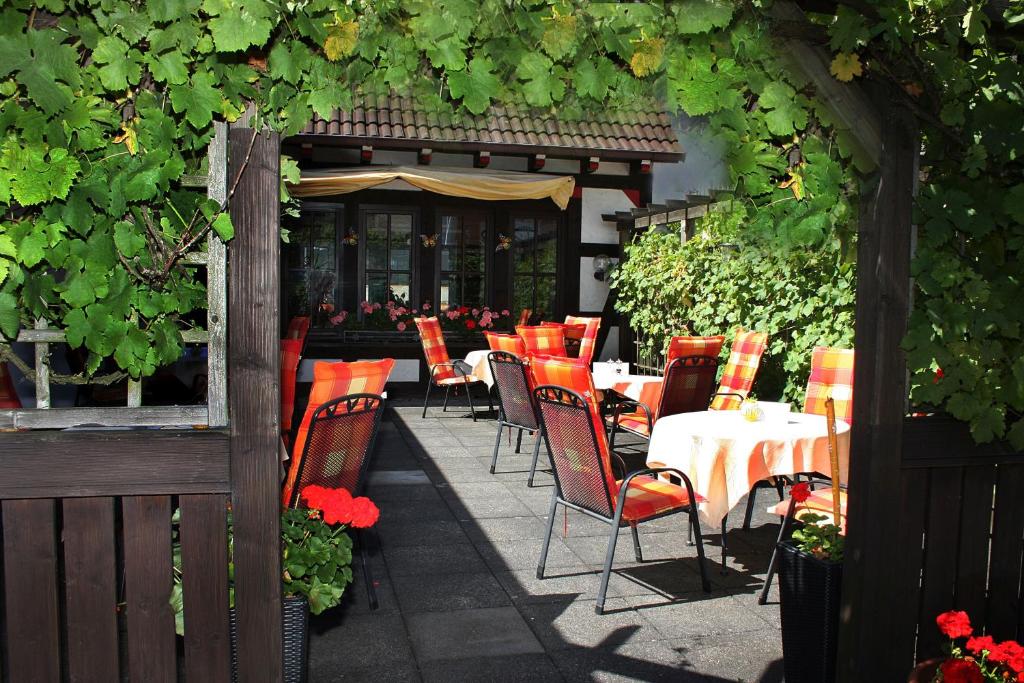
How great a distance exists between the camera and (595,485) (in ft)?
11.1

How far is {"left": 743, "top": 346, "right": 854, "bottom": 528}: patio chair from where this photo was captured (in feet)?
15.4

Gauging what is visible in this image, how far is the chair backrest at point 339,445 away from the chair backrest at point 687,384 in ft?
7.55

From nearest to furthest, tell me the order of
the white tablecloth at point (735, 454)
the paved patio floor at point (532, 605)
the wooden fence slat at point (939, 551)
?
1. the wooden fence slat at point (939, 551)
2. the paved patio floor at point (532, 605)
3. the white tablecloth at point (735, 454)

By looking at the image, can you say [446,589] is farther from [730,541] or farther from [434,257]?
[434,257]

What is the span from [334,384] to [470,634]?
1.12 m

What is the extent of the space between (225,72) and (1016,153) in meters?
2.05

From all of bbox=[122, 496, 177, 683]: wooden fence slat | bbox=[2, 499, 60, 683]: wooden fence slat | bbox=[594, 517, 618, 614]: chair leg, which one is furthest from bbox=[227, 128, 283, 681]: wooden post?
bbox=[594, 517, 618, 614]: chair leg

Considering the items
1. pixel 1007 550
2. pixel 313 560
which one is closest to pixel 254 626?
pixel 313 560

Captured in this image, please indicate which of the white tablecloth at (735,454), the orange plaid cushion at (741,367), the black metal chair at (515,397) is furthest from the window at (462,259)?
the white tablecloth at (735,454)

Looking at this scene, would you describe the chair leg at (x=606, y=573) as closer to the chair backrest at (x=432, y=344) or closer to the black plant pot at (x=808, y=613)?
the black plant pot at (x=808, y=613)

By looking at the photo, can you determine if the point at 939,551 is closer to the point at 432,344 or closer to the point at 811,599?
the point at 811,599

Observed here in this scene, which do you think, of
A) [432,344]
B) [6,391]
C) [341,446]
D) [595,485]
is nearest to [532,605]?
[595,485]

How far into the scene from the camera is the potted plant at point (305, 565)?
2.13 m

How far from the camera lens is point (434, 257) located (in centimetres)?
991
